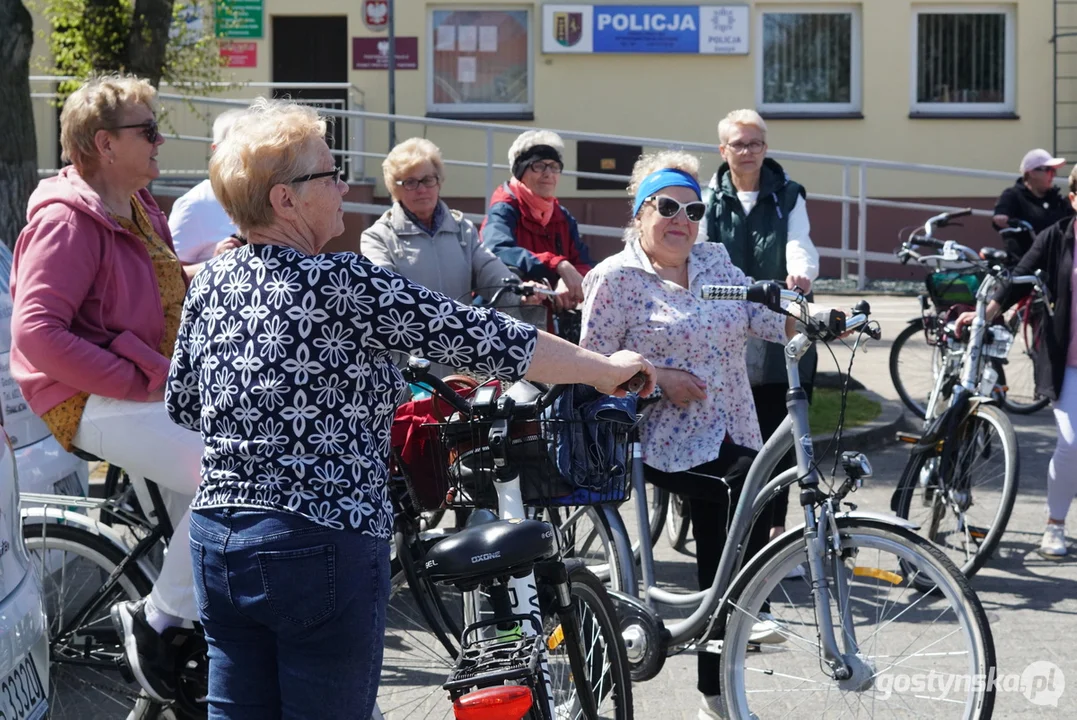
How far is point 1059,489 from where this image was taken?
6.48 metres

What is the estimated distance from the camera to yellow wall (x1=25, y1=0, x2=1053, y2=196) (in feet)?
59.2

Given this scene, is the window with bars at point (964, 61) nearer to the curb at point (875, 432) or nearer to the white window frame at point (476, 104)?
the white window frame at point (476, 104)

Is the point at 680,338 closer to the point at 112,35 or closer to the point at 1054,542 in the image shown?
the point at 1054,542

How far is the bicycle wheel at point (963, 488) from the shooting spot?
614cm

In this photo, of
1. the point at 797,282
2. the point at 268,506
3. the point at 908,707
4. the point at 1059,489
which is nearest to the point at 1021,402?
the point at 1059,489

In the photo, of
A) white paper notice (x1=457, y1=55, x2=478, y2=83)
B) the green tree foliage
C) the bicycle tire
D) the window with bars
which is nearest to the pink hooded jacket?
the green tree foliage

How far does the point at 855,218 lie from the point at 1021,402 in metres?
7.99

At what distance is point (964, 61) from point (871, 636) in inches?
639

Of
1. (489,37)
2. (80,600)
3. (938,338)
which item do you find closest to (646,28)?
(489,37)

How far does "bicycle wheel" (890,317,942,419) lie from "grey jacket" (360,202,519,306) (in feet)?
15.0

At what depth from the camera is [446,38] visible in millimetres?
18453

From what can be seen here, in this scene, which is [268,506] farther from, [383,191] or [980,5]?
[980,5]

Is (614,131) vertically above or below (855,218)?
above

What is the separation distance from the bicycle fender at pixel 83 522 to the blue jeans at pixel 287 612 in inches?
50.7
